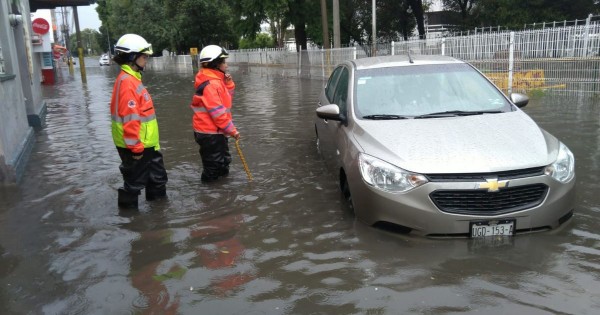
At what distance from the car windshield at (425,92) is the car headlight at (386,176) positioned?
87 centimetres

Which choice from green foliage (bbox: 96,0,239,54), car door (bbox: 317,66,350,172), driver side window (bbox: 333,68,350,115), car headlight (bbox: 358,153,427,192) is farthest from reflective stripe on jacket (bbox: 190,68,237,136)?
green foliage (bbox: 96,0,239,54)

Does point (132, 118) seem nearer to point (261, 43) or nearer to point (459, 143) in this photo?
point (459, 143)

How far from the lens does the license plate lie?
4059 millimetres

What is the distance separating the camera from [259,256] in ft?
13.9

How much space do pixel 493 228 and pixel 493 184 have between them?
0.39m

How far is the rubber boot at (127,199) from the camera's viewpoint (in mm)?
5461

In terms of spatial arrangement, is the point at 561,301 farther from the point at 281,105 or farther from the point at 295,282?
the point at 281,105

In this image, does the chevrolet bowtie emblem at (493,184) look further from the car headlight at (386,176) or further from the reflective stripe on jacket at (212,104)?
the reflective stripe on jacket at (212,104)

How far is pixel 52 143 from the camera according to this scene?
31.7 ft

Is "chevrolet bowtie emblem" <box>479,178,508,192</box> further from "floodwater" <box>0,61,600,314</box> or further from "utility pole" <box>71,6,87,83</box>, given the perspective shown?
"utility pole" <box>71,6,87,83</box>

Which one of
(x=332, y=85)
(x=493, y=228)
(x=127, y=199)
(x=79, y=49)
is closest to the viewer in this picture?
(x=493, y=228)

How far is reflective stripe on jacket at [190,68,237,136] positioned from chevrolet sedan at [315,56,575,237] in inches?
55.6

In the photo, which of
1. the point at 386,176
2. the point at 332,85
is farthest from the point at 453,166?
the point at 332,85

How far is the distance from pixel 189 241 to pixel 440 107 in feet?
9.06
